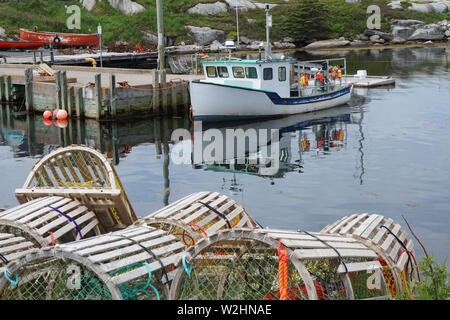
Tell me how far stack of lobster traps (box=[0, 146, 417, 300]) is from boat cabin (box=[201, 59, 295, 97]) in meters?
18.6

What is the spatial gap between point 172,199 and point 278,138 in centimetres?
949

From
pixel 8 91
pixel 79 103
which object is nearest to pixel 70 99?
pixel 79 103

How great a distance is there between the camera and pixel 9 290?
625cm

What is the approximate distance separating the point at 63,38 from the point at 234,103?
3452 cm

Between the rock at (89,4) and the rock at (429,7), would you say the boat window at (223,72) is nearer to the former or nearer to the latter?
the rock at (89,4)

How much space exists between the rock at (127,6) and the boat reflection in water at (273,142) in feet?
157

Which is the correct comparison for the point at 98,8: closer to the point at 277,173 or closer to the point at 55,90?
the point at 55,90

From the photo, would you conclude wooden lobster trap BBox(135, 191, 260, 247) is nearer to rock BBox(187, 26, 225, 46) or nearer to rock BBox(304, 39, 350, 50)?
rock BBox(187, 26, 225, 46)

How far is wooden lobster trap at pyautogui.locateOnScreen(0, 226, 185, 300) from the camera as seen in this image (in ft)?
18.8

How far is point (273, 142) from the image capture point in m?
22.7

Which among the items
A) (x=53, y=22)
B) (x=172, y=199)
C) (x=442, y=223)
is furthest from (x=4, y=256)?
(x=53, y=22)

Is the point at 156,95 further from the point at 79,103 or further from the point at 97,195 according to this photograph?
the point at 97,195

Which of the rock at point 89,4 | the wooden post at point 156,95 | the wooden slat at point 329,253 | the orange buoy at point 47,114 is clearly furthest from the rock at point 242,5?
the wooden slat at point 329,253

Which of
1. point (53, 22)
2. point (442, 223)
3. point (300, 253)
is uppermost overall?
point (53, 22)
